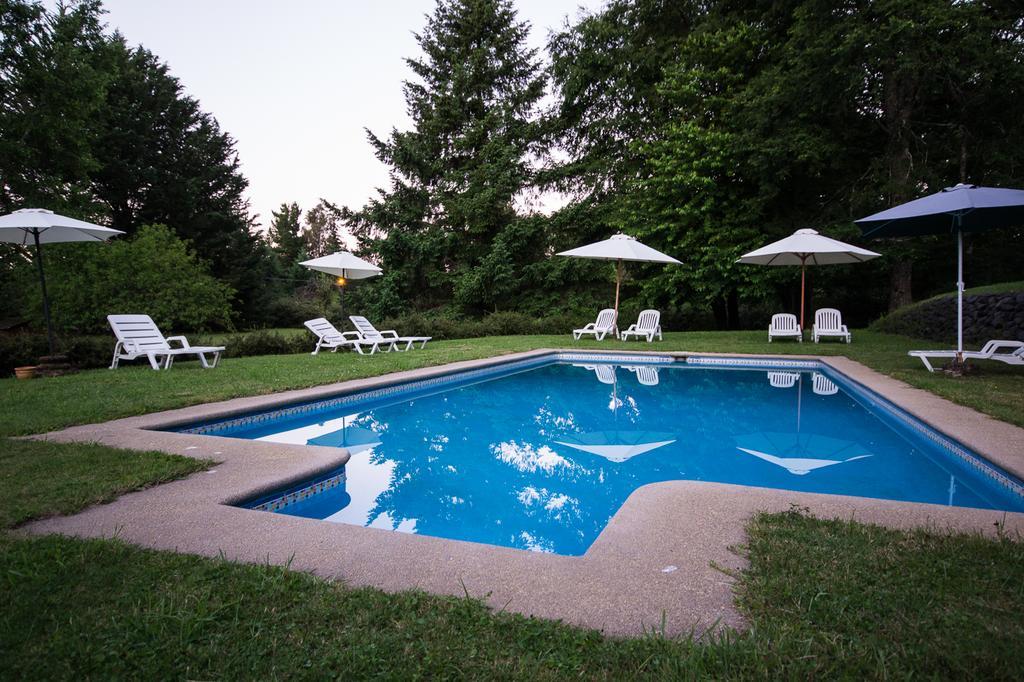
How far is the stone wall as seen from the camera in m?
9.38

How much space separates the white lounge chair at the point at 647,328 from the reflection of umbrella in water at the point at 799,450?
7.45m

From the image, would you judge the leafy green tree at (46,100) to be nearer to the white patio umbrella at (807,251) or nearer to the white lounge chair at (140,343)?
the white lounge chair at (140,343)

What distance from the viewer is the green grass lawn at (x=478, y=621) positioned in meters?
1.49

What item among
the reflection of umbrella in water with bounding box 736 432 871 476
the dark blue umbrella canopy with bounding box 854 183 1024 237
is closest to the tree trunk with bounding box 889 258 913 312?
the dark blue umbrella canopy with bounding box 854 183 1024 237

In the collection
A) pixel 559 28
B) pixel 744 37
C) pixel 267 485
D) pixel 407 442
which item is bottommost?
pixel 407 442

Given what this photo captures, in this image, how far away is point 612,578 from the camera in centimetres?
203

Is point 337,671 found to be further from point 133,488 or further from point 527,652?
point 133,488

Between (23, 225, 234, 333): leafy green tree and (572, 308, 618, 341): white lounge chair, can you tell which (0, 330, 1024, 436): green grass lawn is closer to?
(572, 308, 618, 341): white lounge chair

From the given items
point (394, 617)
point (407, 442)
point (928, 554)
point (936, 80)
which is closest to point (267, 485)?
point (394, 617)

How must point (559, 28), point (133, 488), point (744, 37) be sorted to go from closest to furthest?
point (133, 488) < point (744, 37) < point (559, 28)

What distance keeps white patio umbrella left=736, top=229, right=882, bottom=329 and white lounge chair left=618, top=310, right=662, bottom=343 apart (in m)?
2.67

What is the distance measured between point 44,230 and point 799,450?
1119cm


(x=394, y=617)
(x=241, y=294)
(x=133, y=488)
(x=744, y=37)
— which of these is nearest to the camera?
(x=394, y=617)

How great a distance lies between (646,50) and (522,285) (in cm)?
915
